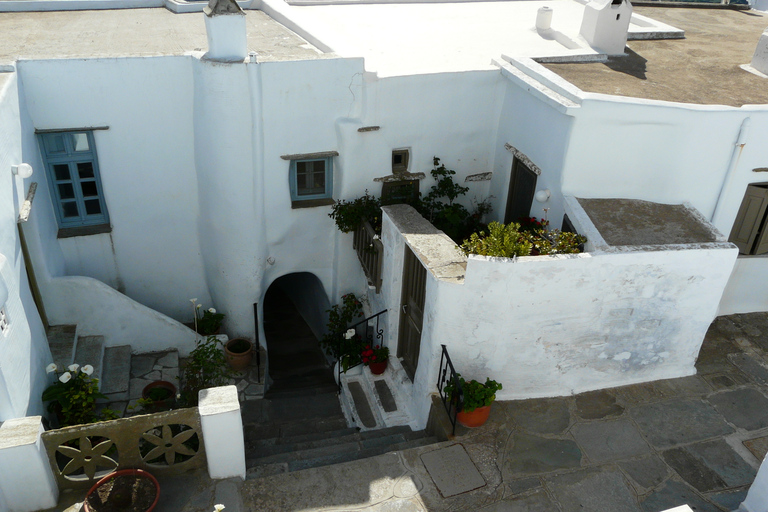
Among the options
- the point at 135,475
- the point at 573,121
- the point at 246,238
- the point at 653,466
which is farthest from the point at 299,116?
the point at 653,466

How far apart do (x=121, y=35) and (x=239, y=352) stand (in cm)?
553

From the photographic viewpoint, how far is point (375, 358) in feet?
32.3

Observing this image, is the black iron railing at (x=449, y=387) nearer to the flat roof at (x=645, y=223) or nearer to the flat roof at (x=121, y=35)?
the flat roof at (x=645, y=223)

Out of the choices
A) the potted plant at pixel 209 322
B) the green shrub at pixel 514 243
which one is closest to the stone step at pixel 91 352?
the potted plant at pixel 209 322

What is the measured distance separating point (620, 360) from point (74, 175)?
324 inches

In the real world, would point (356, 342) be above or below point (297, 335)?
above

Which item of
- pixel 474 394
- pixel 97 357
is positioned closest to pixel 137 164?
pixel 97 357

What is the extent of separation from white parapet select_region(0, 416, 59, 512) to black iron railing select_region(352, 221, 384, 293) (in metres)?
5.10

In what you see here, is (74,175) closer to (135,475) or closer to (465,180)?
(135,475)

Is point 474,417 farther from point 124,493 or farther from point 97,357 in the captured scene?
point 97,357

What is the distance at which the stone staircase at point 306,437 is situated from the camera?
25.7 feet

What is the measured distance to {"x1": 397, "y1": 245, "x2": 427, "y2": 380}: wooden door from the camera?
887 cm

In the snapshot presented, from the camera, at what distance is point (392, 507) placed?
6.93 m

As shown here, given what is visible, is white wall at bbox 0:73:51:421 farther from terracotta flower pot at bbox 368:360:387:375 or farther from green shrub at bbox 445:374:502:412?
green shrub at bbox 445:374:502:412
